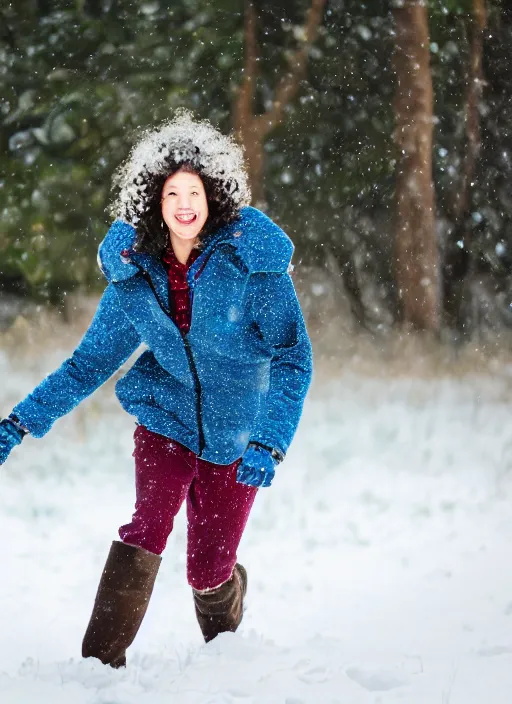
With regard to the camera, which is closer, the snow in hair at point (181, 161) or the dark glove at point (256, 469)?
the dark glove at point (256, 469)

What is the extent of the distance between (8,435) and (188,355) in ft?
2.16

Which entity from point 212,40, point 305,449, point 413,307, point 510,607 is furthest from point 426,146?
point 510,607

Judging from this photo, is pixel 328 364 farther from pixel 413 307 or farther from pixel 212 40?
pixel 212 40

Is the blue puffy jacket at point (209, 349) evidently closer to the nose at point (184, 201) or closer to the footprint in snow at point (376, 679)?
the nose at point (184, 201)

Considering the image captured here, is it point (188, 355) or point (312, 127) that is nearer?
point (188, 355)

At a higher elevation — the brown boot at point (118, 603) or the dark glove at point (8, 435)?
the dark glove at point (8, 435)

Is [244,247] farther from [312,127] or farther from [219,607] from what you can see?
[312,127]

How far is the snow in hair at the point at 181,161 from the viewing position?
288 centimetres

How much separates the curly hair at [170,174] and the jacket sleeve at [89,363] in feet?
0.88

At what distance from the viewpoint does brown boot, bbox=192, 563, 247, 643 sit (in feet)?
10.3

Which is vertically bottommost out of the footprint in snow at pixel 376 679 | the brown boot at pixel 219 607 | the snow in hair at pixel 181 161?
the footprint in snow at pixel 376 679

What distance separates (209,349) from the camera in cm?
288

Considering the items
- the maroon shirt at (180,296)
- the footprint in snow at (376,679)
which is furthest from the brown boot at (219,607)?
the maroon shirt at (180,296)

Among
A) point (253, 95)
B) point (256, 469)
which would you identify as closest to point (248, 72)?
point (253, 95)
